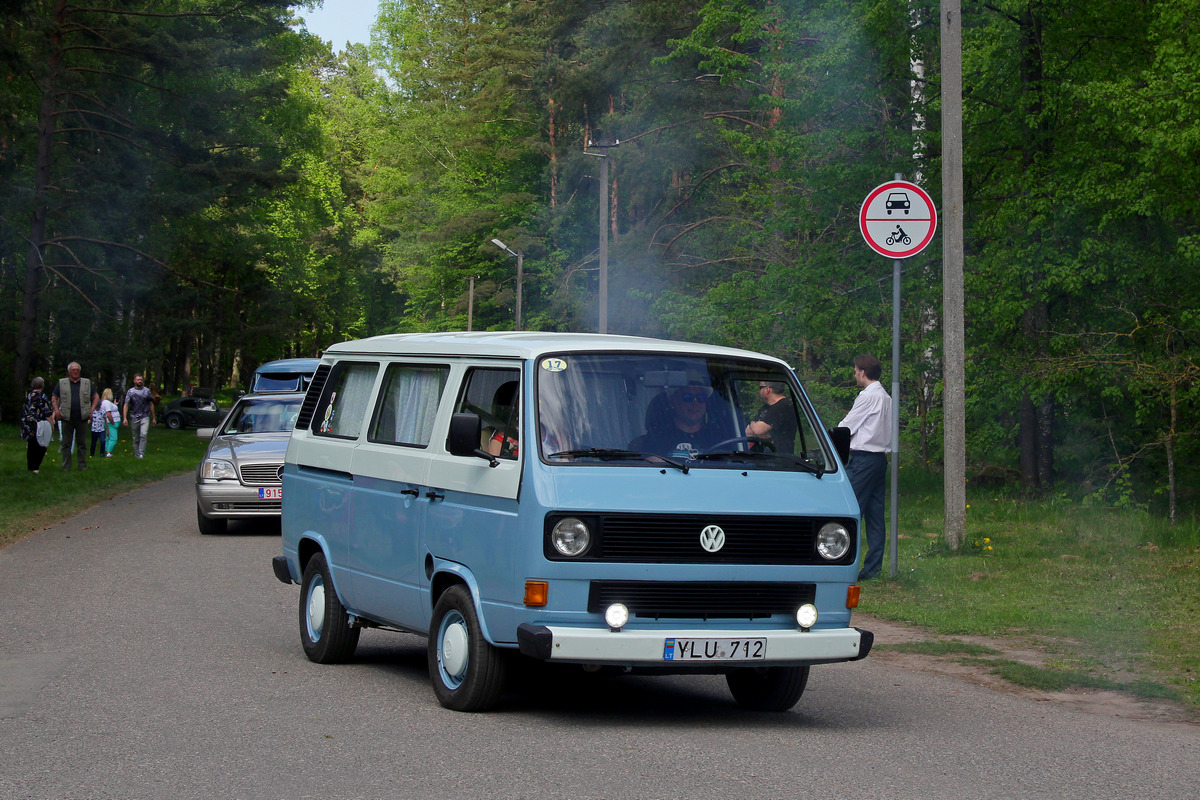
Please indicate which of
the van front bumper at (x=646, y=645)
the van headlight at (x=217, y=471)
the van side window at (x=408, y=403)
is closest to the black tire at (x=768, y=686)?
the van front bumper at (x=646, y=645)

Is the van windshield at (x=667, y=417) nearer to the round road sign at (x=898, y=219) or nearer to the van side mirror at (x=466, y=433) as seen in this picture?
the van side mirror at (x=466, y=433)

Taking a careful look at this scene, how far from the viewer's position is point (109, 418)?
33094mm

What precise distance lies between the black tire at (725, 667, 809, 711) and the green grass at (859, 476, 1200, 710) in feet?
6.04

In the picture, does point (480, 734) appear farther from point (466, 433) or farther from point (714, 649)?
point (466, 433)

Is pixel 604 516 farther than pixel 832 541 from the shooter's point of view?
No

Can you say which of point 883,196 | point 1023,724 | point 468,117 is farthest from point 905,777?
point 468,117

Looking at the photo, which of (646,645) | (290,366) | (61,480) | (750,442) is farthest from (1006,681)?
(290,366)

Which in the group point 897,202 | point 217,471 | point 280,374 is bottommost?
point 217,471

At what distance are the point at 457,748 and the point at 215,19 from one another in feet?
145

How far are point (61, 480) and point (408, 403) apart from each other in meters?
18.9

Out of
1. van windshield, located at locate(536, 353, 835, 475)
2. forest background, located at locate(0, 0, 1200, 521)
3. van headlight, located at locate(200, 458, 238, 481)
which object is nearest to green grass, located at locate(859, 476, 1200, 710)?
forest background, located at locate(0, 0, 1200, 521)

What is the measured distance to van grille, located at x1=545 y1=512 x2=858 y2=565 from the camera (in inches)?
281

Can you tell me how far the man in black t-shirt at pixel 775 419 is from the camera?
26.5ft

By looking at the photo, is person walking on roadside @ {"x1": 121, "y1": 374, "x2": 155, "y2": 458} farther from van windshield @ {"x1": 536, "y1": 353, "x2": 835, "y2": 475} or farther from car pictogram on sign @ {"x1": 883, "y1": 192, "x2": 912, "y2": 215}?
van windshield @ {"x1": 536, "y1": 353, "x2": 835, "y2": 475}
